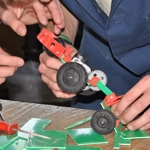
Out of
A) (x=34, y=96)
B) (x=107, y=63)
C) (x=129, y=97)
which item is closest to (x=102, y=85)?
(x=129, y=97)

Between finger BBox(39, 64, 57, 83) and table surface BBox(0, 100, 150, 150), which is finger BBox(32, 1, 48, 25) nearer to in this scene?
finger BBox(39, 64, 57, 83)

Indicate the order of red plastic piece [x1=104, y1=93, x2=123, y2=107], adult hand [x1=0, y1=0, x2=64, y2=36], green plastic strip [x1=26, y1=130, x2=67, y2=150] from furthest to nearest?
adult hand [x1=0, y1=0, x2=64, y2=36], red plastic piece [x1=104, y1=93, x2=123, y2=107], green plastic strip [x1=26, y1=130, x2=67, y2=150]

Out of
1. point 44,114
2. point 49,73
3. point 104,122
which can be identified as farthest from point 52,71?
point 104,122

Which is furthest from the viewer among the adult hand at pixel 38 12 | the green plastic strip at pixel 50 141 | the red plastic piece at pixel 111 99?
the adult hand at pixel 38 12

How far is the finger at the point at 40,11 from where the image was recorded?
1.14 m

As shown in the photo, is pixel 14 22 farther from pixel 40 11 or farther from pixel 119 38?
pixel 119 38

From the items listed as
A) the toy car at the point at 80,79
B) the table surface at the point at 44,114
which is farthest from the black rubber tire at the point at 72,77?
the table surface at the point at 44,114

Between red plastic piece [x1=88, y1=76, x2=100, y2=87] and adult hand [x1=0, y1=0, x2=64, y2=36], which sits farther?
adult hand [x1=0, y1=0, x2=64, y2=36]

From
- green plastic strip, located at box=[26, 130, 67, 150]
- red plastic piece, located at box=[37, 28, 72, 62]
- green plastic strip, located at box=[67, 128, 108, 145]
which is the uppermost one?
red plastic piece, located at box=[37, 28, 72, 62]

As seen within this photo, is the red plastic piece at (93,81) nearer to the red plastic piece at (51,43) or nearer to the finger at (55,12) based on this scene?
the red plastic piece at (51,43)

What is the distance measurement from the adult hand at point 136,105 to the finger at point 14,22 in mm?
327

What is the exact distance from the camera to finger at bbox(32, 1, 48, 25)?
3.74ft

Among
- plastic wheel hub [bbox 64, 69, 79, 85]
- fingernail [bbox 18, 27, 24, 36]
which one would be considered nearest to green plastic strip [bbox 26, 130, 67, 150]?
plastic wheel hub [bbox 64, 69, 79, 85]

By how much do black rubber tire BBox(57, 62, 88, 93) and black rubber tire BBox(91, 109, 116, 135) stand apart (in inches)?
3.4
